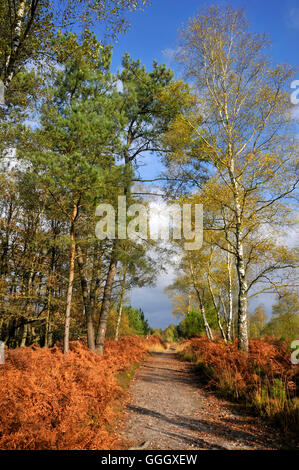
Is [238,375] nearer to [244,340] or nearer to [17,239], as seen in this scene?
[244,340]

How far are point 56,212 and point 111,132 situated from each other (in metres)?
3.57

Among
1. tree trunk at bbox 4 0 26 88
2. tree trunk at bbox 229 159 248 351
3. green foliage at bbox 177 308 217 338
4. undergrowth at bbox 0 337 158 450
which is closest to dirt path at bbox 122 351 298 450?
undergrowth at bbox 0 337 158 450

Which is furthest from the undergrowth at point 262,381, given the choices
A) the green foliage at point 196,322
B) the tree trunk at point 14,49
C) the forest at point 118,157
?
the green foliage at point 196,322

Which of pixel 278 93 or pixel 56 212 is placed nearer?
pixel 278 93

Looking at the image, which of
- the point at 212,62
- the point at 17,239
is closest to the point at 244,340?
the point at 212,62

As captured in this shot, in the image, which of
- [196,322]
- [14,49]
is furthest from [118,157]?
[196,322]

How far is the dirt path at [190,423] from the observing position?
13.8ft

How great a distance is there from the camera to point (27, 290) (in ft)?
37.0

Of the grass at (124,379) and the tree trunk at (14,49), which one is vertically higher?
the tree trunk at (14,49)

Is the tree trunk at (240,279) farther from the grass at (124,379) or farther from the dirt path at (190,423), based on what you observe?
the grass at (124,379)

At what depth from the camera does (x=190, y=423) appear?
5137 mm

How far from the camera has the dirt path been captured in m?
4.22

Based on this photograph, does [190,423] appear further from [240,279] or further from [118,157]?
[118,157]
